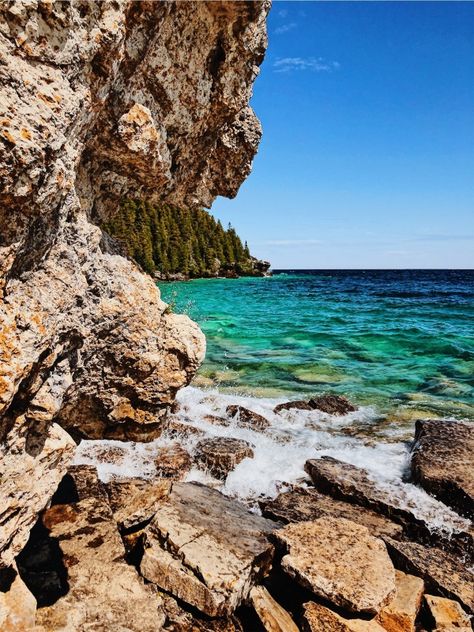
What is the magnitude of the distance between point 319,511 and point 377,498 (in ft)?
3.37

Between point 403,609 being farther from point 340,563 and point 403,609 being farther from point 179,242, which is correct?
point 179,242

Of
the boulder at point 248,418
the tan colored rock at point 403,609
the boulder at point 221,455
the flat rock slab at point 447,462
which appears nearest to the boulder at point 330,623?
the tan colored rock at point 403,609

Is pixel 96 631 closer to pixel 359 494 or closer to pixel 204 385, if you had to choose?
pixel 359 494

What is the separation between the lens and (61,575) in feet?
14.1

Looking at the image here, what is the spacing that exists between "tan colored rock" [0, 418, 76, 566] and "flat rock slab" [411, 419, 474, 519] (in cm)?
584

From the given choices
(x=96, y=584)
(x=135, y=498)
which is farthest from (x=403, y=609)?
(x=135, y=498)

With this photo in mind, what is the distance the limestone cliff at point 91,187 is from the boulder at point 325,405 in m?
5.39

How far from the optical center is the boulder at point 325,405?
451 inches

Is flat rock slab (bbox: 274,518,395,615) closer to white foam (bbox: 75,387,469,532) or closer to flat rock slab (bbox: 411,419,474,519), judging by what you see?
white foam (bbox: 75,387,469,532)

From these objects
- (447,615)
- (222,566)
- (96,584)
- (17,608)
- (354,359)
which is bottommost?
(354,359)

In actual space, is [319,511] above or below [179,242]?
below

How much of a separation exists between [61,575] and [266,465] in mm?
4186

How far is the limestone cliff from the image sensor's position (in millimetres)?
3375

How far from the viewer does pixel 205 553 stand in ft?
14.9
